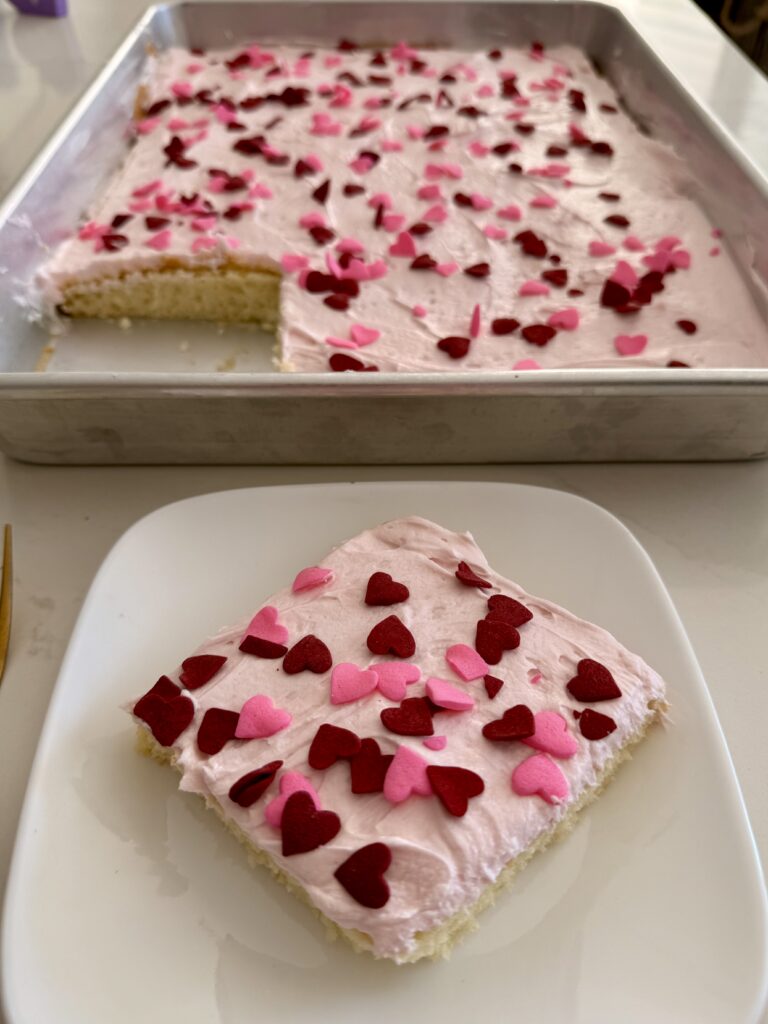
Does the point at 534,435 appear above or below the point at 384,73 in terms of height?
below

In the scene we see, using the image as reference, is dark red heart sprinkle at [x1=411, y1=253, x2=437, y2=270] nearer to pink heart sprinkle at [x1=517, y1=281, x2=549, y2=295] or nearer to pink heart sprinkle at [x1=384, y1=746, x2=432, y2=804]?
pink heart sprinkle at [x1=517, y1=281, x2=549, y2=295]

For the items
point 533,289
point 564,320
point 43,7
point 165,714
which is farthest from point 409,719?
point 43,7

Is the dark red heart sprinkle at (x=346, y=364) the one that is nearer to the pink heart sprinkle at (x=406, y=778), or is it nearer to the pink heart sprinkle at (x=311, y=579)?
the pink heart sprinkle at (x=311, y=579)

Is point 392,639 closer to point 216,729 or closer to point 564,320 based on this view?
point 216,729

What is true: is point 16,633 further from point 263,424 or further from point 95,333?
point 95,333

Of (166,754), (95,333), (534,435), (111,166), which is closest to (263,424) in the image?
(534,435)
